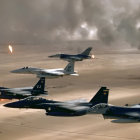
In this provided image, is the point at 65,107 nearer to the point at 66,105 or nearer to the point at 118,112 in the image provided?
the point at 66,105

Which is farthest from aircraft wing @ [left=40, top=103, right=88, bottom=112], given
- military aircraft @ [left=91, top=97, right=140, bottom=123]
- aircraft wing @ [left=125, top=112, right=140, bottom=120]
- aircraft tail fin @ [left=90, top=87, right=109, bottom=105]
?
aircraft wing @ [left=125, top=112, right=140, bottom=120]

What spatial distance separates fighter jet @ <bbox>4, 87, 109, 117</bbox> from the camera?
51.5 metres

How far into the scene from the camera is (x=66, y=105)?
52.9 m

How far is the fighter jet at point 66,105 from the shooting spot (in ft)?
169

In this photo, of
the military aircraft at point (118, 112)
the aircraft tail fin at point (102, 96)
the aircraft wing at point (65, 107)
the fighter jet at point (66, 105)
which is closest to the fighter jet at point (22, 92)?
the fighter jet at point (66, 105)

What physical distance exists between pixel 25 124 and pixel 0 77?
43.9 meters

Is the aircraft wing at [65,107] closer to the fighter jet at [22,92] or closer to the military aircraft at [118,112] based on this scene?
the military aircraft at [118,112]

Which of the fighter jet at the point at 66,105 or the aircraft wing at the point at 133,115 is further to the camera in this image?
the fighter jet at the point at 66,105

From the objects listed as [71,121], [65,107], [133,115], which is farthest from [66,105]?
[133,115]

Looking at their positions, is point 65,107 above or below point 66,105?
below

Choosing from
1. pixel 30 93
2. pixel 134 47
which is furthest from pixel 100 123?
pixel 134 47

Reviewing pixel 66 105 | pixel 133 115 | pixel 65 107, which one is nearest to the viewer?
pixel 133 115

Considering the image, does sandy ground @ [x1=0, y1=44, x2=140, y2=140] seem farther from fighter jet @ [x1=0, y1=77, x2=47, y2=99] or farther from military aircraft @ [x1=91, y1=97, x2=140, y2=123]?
fighter jet @ [x1=0, y1=77, x2=47, y2=99]

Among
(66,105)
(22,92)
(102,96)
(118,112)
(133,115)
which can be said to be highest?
(22,92)
